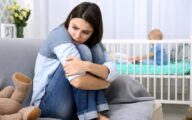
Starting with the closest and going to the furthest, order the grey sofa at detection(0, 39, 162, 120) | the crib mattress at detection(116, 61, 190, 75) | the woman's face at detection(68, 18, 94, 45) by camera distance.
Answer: the woman's face at detection(68, 18, 94, 45)
the grey sofa at detection(0, 39, 162, 120)
the crib mattress at detection(116, 61, 190, 75)

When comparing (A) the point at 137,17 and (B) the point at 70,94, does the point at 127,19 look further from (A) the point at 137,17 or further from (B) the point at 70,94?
(B) the point at 70,94

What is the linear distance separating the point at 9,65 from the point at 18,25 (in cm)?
177

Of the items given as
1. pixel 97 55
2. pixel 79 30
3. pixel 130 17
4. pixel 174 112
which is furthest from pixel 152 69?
pixel 79 30

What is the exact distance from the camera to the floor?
2293mm

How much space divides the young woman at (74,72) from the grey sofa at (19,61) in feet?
0.45

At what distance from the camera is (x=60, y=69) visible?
1.12 meters

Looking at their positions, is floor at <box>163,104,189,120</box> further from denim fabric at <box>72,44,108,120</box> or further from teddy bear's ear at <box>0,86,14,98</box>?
teddy bear's ear at <box>0,86,14,98</box>

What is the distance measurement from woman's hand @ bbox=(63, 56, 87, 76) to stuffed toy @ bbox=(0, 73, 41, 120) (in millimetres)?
165

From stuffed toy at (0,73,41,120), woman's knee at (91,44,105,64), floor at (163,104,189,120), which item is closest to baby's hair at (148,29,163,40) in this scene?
floor at (163,104,189,120)

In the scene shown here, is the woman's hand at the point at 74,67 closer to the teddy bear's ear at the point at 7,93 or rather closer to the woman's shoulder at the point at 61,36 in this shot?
the woman's shoulder at the point at 61,36

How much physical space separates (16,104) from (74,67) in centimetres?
26

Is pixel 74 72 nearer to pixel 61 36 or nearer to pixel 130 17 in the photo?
pixel 61 36

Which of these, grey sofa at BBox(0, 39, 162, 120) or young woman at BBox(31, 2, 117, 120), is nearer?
young woman at BBox(31, 2, 117, 120)

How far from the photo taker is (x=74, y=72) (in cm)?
105
